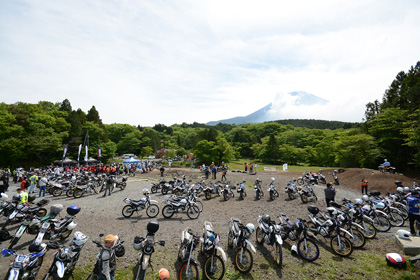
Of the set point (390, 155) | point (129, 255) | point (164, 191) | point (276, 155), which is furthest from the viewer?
point (276, 155)

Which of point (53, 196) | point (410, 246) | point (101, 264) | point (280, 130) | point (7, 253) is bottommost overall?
point (53, 196)

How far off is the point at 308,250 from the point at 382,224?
452cm

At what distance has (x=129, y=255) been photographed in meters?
5.90

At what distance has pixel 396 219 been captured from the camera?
27.7 feet

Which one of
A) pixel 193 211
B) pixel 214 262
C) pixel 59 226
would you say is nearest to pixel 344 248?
pixel 214 262

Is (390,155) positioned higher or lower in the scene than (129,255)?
higher

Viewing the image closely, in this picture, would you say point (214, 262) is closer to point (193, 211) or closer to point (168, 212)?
point (193, 211)

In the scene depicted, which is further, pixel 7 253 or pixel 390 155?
pixel 390 155

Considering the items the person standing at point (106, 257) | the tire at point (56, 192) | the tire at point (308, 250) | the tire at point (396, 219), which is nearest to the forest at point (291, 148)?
the tire at point (396, 219)

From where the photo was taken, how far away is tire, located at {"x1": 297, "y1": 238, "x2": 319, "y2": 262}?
18.8 feet

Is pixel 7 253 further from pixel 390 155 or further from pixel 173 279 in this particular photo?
pixel 390 155

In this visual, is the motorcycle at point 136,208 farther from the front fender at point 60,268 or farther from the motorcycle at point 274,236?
the motorcycle at point 274,236

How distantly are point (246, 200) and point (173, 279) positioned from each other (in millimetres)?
8837

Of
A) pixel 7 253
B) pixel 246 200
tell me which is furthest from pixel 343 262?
pixel 7 253
